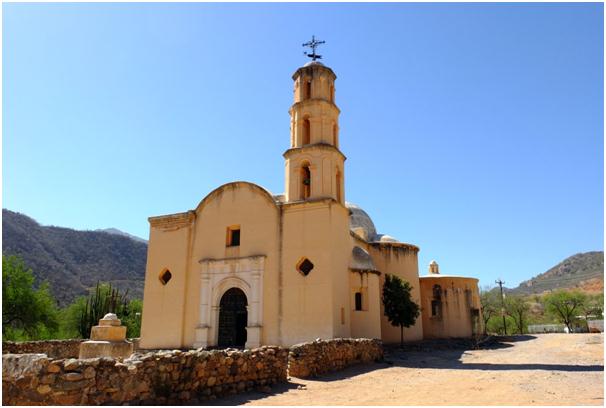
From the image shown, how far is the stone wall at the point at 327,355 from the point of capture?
A: 11.7 m

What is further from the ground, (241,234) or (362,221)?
(362,221)

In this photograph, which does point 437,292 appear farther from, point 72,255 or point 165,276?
point 72,255

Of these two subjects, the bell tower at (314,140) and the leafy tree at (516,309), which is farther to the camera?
the leafy tree at (516,309)

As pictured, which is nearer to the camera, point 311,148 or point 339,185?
point 311,148

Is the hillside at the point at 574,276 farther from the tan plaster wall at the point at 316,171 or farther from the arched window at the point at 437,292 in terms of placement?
the tan plaster wall at the point at 316,171

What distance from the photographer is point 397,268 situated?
25.3 m

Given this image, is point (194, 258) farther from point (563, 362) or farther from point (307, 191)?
point (563, 362)

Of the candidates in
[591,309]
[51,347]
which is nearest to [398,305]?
[51,347]

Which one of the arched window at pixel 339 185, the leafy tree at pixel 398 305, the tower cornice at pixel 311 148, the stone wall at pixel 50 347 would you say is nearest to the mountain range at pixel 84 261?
the stone wall at pixel 50 347

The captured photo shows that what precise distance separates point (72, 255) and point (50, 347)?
5777 cm

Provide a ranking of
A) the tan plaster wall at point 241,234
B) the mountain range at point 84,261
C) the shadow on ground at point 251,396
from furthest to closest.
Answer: the mountain range at point 84,261 → the tan plaster wall at point 241,234 → the shadow on ground at point 251,396

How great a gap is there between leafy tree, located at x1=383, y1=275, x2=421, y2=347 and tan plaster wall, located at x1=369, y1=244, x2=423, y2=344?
131cm

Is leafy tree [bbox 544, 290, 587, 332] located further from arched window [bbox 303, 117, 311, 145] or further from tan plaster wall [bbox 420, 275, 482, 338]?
arched window [bbox 303, 117, 311, 145]

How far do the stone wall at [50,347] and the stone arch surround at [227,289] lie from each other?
7112 millimetres
